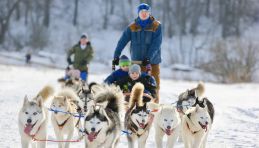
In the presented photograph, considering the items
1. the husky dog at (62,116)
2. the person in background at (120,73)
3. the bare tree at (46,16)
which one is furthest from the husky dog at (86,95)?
the bare tree at (46,16)

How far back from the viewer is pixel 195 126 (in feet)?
15.1

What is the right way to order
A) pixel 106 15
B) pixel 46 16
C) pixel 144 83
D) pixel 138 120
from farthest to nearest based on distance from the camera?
pixel 106 15 → pixel 46 16 → pixel 144 83 → pixel 138 120

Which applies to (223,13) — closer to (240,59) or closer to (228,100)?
(240,59)

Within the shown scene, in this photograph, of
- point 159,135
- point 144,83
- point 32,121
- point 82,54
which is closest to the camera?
point 32,121

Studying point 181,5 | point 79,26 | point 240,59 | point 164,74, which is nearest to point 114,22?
point 79,26

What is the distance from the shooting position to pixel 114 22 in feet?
112

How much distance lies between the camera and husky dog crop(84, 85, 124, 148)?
4.11 m

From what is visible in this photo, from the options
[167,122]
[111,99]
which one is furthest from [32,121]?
[167,122]

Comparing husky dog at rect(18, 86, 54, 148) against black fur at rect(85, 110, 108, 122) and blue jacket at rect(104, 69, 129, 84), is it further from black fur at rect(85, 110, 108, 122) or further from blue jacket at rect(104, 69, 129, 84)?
blue jacket at rect(104, 69, 129, 84)

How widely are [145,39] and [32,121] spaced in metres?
2.27

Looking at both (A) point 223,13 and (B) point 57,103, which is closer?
(B) point 57,103

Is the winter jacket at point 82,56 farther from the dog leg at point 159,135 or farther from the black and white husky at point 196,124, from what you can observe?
the black and white husky at point 196,124

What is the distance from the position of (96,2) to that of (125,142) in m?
31.5

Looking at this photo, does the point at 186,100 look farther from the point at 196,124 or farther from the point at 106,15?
the point at 106,15
